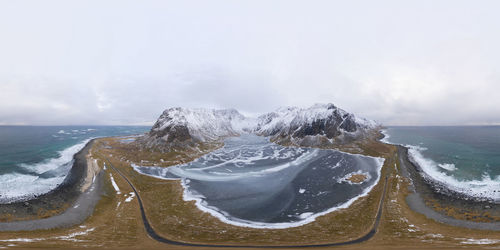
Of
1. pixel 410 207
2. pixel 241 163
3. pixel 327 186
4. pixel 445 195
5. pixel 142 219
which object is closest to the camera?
pixel 142 219

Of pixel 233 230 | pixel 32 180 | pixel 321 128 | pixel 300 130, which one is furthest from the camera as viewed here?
pixel 300 130

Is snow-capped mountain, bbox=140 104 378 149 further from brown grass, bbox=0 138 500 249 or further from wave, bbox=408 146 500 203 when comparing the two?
brown grass, bbox=0 138 500 249

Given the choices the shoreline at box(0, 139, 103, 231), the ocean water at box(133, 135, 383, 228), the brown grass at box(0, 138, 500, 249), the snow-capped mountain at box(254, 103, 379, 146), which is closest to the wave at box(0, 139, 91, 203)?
the shoreline at box(0, 139, 103, 231)

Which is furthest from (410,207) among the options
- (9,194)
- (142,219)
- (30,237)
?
(9,194)

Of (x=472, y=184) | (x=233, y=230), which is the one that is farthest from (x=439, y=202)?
(x=233, y=230)

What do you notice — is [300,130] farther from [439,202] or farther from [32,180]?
[32,180]

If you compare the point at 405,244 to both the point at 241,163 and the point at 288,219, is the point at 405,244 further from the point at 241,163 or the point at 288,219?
the point at 241,163
